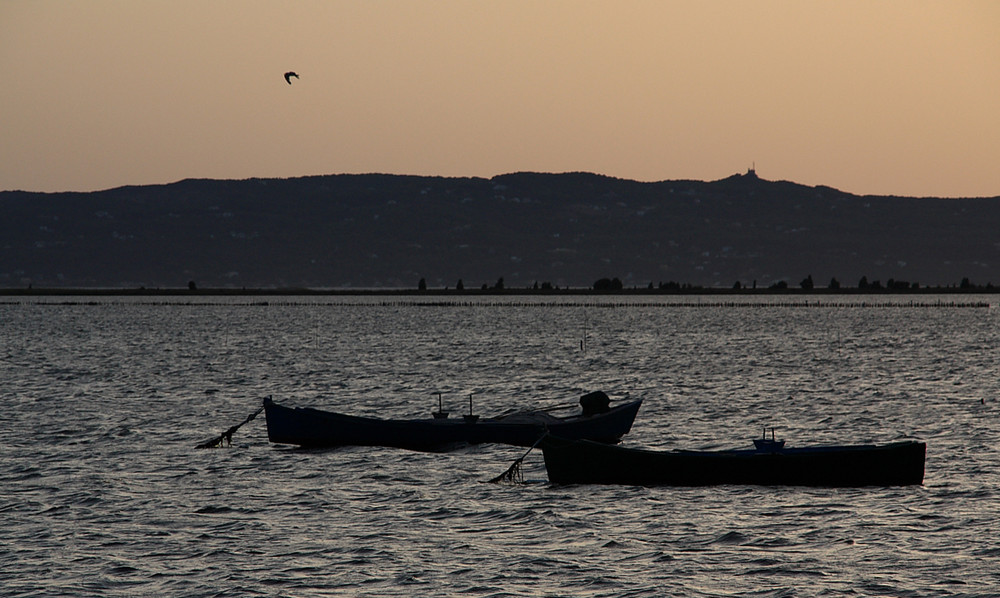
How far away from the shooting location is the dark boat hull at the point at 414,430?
39.8 metres

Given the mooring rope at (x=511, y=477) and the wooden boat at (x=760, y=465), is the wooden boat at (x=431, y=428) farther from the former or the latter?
the wooden boat at (x=760, y=465)

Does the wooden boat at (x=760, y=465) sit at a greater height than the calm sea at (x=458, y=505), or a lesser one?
greater

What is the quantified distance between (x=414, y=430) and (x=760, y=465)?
1261 cm

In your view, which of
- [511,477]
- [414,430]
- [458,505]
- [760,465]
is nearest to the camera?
[458,505]

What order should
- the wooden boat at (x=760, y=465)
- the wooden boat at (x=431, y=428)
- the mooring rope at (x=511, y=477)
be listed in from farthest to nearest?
the wooden boat at (x=431, y=428) → the mooring rope at (x=511, y=477) → the wooden boat at (x=760, y=465)

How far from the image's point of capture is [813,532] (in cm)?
2694

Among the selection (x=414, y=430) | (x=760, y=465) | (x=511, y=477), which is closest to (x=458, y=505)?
(x=511, y=477)

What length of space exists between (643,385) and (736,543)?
1760 inches

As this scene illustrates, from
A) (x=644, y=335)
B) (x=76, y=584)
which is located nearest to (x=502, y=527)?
(x=76, y=584)

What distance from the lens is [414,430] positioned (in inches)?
A: 1560

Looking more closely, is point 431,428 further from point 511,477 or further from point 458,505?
point 458,505

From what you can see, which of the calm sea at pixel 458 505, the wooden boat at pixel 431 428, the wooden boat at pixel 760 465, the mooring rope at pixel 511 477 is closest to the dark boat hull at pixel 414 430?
the wooden boat at pixel 431 428

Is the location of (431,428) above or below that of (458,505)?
above

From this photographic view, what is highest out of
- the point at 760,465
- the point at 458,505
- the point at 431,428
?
the point at 431,428
